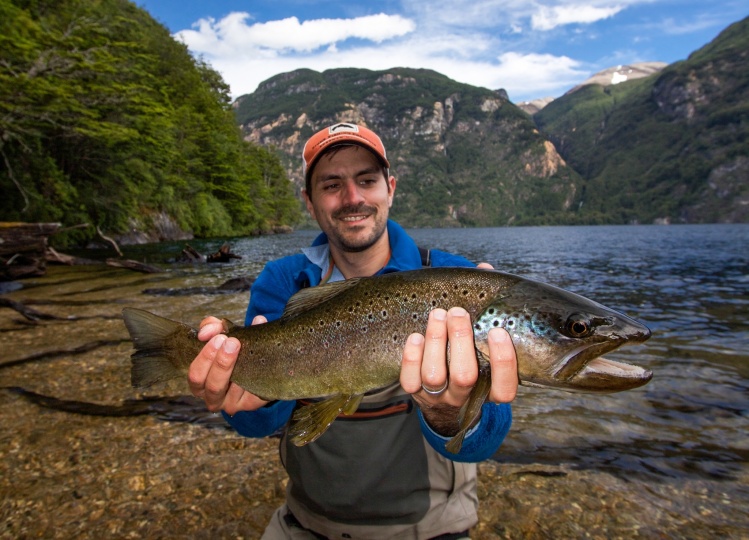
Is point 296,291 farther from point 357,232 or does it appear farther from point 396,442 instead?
point 396,442

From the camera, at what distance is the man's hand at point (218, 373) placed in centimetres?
283

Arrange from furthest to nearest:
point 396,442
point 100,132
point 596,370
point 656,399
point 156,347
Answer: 1. point 100,132
2. point 656,399
3. point 156,347
4. point 396,442
5. point 596,370

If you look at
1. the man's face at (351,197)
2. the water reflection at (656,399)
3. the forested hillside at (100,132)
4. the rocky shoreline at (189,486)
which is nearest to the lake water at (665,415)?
the water reflection at (656,399)

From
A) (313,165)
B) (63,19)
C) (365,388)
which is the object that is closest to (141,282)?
(313,165)

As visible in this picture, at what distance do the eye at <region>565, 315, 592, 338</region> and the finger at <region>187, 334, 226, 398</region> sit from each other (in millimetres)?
2143

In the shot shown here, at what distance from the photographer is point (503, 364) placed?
7.52 ft

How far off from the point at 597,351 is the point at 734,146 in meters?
246

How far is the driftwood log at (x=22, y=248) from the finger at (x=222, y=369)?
643 inches

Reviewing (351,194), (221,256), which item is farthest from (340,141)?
(221,256)

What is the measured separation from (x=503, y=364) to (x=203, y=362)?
194cm

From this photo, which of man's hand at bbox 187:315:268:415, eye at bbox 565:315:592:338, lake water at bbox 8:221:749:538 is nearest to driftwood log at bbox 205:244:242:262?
lake water at bbox 8:221:749:538

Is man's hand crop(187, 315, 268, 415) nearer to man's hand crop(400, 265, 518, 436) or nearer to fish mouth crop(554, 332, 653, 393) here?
man's hand crop(400, 265, 518, 436)

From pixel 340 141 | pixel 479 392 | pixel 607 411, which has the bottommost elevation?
pixel 607 411

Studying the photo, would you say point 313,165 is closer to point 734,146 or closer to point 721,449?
point 721,449
